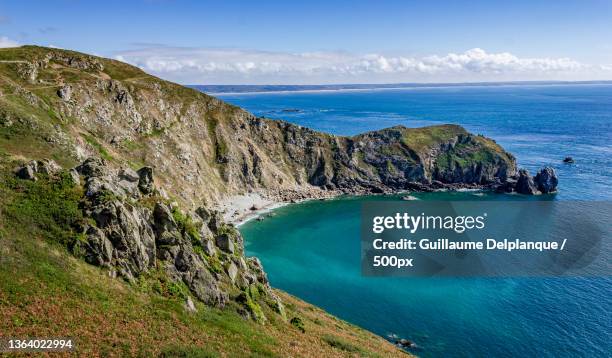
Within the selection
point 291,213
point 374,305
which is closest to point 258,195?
point 291,213

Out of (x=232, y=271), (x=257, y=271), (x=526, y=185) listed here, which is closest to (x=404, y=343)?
(x=257, y=271)

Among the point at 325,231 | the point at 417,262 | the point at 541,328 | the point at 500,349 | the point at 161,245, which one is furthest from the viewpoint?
the point at 325,231

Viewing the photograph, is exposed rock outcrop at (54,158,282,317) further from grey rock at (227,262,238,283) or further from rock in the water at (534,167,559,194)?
rock in the water at (534,167,559,194)

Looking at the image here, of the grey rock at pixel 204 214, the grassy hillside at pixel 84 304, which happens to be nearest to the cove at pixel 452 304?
the grassy hillside at pixel 84 304

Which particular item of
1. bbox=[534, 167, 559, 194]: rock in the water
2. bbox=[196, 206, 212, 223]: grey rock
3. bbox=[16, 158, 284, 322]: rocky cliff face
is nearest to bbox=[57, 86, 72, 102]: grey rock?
bbox=[196, 206, 212, 223]: grey rock

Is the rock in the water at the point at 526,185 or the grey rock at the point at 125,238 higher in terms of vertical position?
the grey rock at the point at 125,238

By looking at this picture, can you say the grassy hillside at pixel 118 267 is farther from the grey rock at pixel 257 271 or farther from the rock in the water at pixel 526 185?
the rock in the water at pixel 526 185

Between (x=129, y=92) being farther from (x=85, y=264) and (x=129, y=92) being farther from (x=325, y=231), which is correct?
(x=85, y=264)
